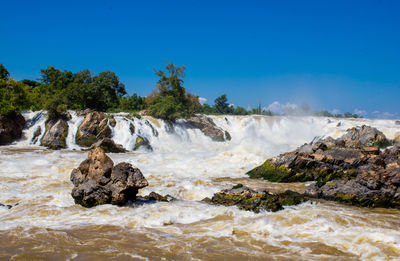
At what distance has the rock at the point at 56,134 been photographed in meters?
24.6

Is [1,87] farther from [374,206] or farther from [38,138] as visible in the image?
[374,206]

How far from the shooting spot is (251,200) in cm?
929

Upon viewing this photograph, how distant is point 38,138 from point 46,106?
3103 millimetres

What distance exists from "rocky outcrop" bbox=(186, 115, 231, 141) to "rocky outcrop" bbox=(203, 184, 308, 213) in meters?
22.4

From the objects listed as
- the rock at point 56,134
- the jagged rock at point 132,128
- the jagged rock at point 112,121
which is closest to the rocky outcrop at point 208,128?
the jagged rock at point 132,128

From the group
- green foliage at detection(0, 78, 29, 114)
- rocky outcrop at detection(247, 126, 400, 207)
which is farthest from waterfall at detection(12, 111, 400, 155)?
rocky outcrop at detection(247, 126, 400, 207)

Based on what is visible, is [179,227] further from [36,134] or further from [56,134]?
[36,134]

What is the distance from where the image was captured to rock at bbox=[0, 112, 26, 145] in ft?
78.8

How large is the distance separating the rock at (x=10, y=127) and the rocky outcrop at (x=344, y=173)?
2003 centimetres

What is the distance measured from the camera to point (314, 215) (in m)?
8.38

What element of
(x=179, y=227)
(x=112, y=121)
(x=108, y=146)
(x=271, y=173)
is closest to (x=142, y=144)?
(x=112, y=121)

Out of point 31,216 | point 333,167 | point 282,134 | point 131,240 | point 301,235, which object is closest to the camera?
point 131,240

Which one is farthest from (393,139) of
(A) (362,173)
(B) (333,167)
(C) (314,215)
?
(C) (314,215)

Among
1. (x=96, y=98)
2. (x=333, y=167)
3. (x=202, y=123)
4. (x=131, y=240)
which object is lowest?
(x=131, y=240)
